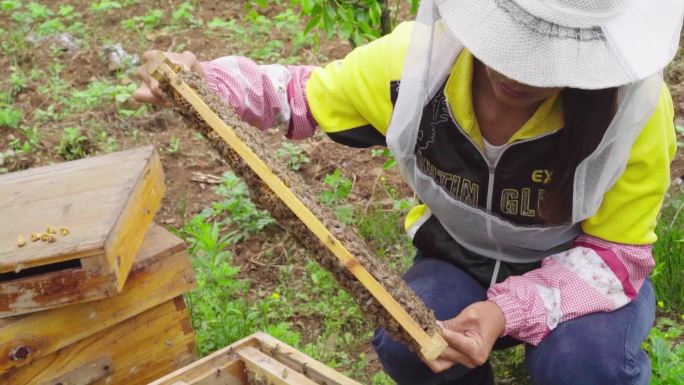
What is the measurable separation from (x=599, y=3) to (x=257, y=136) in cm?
82

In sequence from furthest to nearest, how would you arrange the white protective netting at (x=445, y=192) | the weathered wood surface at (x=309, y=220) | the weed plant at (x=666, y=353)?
1. the weed plant at (x=666, y=353)
2. the white protective netting at (x=445, y=192)
3. the weathered wood surface at (x=309, y=220)

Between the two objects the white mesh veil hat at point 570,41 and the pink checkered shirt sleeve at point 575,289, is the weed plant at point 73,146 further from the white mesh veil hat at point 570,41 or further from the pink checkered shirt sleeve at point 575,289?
the white mesh veil hat at point 570,41

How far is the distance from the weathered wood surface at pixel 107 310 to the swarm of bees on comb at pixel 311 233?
60cm

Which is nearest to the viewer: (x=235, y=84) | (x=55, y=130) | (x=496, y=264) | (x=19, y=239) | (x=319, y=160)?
(x=19, y=239)

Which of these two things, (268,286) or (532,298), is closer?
(532,298)

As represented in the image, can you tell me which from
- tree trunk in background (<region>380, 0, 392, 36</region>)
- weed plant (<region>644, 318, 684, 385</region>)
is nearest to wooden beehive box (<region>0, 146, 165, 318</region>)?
tree trunk in background (<region>380, 0, 392, 36</region>)

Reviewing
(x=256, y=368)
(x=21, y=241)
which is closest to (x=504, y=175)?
(x=256, y=368)

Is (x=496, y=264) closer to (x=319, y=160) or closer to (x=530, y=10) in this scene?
(x=530, y=10)

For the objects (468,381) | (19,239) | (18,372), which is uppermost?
(19,239)

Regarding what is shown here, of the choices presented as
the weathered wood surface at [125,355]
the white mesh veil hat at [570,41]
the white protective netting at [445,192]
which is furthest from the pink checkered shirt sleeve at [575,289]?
the weathered wood surface at [125,355]

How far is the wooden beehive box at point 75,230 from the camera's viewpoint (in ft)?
6.12

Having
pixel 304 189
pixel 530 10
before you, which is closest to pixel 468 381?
pixel 304 189

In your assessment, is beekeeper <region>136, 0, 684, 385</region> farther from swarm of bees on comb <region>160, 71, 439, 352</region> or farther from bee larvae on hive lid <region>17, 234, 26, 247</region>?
bee larvae on hive lid <region>17, 234, 26, 247</region>

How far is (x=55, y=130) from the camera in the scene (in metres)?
4.58
